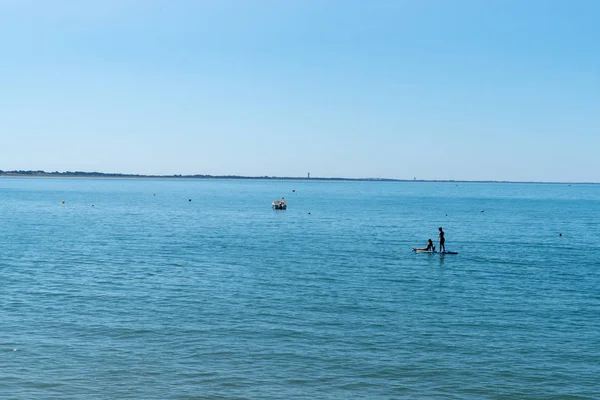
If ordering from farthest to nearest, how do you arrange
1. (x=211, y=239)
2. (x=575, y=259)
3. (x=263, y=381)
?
(x=211, y=239), (x=575, y=259), (x=263, y=381)

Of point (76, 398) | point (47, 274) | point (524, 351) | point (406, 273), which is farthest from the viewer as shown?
point (406, 273)

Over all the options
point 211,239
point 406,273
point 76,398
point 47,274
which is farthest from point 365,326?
point 211,239

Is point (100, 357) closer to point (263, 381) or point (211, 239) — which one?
point (263, 381)

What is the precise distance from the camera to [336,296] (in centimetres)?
3862

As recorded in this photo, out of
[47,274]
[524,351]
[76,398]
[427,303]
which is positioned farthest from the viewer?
[47,274]

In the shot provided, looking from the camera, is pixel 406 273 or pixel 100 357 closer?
pixel 100 357

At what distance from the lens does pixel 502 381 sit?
2386cm

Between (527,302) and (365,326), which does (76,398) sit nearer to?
(365,326)

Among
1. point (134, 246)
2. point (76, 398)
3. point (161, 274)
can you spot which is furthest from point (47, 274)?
point (76, 398)

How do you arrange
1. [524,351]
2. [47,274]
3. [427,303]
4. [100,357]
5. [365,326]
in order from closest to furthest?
[100,357] → [524,351] → [365,326] → [427,303] → [47,274]

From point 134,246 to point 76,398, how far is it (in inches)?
1752

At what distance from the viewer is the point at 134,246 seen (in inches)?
2552

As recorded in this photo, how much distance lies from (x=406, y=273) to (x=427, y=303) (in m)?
12.2

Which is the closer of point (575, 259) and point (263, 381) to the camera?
point (263, 381)
